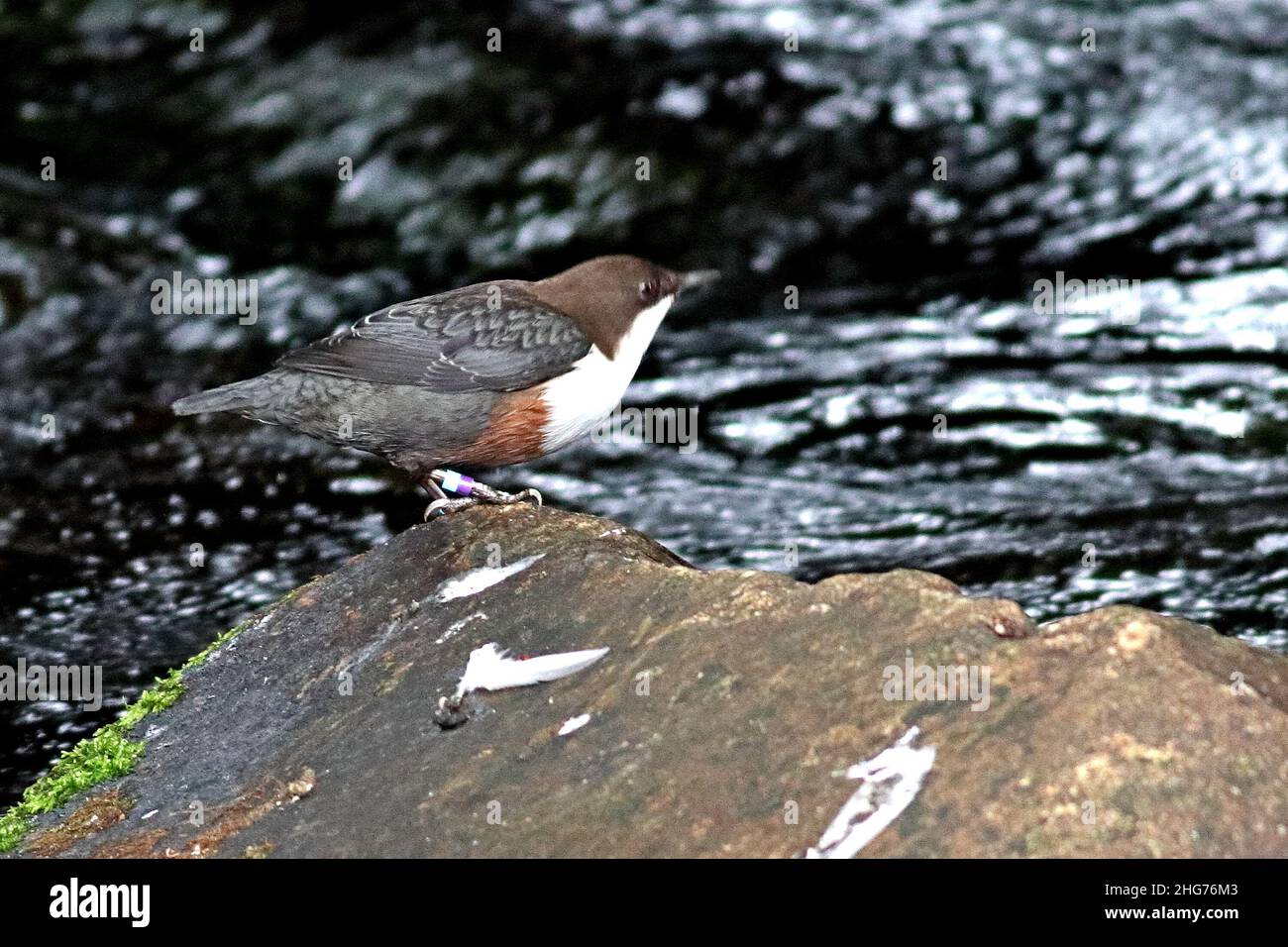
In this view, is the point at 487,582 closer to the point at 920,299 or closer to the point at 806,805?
the point at 806,805

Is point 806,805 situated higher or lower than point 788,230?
lower

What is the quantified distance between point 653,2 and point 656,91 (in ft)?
3.83

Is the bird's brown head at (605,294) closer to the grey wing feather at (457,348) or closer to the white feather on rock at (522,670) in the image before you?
the grey wing feather at (457,348)

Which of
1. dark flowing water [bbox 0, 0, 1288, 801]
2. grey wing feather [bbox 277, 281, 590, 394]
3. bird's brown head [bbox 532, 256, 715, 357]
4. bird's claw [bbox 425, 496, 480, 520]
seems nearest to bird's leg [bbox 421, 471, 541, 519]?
bird's claw [bbox 425, 496, 480, 520]

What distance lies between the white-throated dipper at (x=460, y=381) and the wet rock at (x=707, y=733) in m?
0.58

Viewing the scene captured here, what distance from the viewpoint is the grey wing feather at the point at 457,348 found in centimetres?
473

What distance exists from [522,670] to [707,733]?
0.60m

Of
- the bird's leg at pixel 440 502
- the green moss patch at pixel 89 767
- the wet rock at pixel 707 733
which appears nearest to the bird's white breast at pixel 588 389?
the bird's leg at pixel 440 502

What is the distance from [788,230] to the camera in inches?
376

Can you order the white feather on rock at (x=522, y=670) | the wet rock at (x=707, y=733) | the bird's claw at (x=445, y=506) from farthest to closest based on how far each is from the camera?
1. the bird's claw at (x=445, y=506)
2. the white feather on rock at (x=522, y=670)
3. the wet rock at (x=707, y=733)

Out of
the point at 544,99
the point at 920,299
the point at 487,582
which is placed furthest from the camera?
the point at 544,99

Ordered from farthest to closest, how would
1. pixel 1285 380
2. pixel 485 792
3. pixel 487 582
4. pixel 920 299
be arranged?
pixel 920 299
pixel 1285 380
pixel 487 582
pixel 485 792

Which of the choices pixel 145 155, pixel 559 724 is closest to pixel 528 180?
pixel 145 155

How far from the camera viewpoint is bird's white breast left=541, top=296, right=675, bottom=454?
15.7 ft
